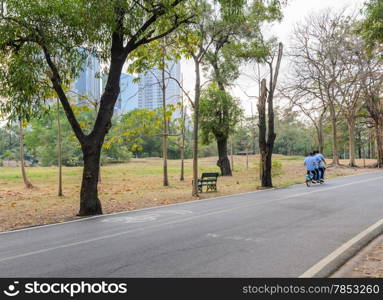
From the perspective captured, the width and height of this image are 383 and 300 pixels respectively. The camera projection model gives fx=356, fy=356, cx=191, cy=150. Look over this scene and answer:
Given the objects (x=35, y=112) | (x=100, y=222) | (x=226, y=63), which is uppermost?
(x=226, y=63)

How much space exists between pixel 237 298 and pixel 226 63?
24914 mm

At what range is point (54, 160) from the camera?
59594mm

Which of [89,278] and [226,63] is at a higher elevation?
[226,63]

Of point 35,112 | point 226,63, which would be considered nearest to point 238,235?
point 35,112

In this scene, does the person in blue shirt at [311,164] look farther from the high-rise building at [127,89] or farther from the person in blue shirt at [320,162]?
the high-rise building at [127,89]

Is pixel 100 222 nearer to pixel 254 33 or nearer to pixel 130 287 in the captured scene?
pixel 130 287

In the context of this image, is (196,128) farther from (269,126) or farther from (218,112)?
(218,112)

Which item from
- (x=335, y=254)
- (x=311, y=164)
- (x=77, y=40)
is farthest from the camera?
(x=311, y=164)

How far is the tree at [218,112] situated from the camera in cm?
2928

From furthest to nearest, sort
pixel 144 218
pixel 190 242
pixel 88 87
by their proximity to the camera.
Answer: pixel 88 87
pixel 144 218
pixel 190 242

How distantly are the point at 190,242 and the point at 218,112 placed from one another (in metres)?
23.5

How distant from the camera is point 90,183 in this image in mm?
11594

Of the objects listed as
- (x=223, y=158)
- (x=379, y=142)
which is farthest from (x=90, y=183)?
(x=379, y=142)

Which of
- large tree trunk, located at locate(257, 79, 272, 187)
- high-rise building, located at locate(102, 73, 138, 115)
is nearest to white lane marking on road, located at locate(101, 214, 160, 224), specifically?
high-rise building, located at locate(102, 73, 138, 115)
